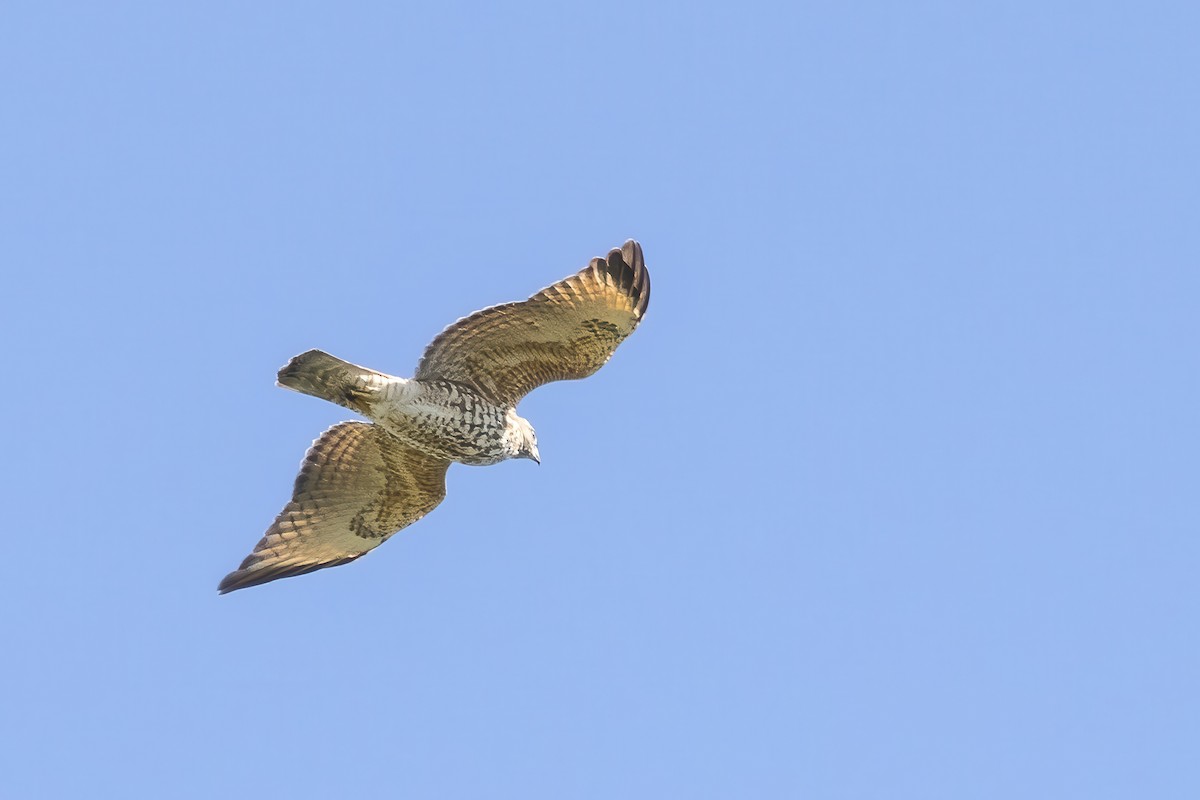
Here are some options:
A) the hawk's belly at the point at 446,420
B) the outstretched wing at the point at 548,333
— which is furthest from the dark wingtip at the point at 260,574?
the outstretched wing at the point at 548,333

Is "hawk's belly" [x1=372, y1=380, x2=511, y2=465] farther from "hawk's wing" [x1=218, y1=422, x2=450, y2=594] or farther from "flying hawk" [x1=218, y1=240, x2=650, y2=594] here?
"hawk's wing" [x1=218, y1=422, x2=450, y2=594]

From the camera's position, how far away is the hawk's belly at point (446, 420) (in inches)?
516

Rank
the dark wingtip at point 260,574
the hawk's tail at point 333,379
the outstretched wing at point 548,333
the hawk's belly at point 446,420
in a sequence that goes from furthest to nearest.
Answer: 1. the dark wingtip at point 260,574
2. the hawk's belly at point 446,420
3. the outstretched wing at point 548,333
4. the hawk's tail at point 333,379

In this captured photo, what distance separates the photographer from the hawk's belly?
43.0 ft

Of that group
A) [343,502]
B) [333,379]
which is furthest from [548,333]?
[343,502]

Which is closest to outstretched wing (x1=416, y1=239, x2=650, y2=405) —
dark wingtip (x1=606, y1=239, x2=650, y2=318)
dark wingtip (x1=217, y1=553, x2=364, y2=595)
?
dark wingtip (x1=606, y1=239, x2=650, y2=318)

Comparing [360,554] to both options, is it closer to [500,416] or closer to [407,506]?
[407,506]

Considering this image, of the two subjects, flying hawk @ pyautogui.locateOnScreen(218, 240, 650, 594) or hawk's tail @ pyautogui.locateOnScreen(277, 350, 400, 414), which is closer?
hawk's tail @ pyautogui.locateOnScreen(277, 350, 400, 414)

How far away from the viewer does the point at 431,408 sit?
13094mm

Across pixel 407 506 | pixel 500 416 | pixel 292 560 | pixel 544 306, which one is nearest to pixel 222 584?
pixel 292 560

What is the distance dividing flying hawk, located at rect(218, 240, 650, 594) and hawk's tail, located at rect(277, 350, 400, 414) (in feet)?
0.03

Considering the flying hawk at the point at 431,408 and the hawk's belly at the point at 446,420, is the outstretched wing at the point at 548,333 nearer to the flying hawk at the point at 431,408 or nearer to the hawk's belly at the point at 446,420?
the flying hawk at the point at 431,408

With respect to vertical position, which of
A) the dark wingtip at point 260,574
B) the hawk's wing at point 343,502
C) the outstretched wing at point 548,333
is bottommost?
the dark wingtip at point 260,574

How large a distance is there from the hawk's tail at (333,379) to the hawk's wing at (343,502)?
2.68 ft
